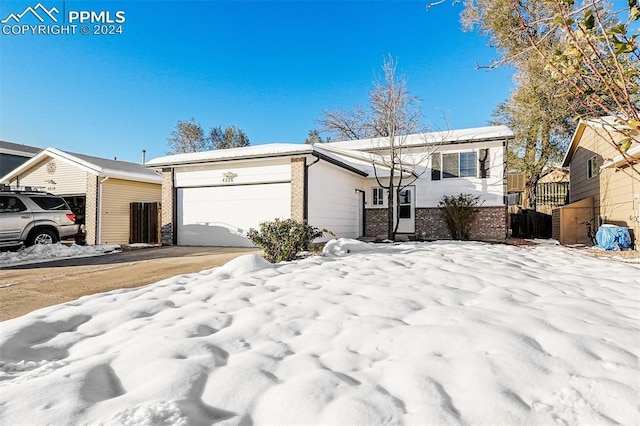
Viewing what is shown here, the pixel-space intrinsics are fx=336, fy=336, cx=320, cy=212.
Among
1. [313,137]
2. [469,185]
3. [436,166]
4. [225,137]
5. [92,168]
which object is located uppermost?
[313,137]

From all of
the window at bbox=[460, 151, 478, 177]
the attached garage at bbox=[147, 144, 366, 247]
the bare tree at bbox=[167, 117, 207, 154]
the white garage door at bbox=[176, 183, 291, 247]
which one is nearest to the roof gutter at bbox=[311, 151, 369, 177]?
the attached garage at bbox=[147, 144, 366, 247]

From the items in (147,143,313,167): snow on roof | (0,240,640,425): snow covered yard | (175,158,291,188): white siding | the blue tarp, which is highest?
(147,143,313,167): snow on roof

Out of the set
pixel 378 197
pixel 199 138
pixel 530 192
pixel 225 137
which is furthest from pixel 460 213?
pixel 199 138

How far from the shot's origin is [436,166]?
46.2 ft

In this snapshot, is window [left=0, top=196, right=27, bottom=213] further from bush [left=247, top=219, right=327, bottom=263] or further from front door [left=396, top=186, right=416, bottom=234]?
front door [left=396, top=186, right=416, bottom=234]

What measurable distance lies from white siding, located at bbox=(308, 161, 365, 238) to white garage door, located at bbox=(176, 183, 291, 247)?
86 centimetres

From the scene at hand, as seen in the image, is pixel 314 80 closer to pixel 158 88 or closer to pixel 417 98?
pixel 417 98

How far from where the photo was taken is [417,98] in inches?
592

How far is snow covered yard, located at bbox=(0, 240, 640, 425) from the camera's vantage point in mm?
1670

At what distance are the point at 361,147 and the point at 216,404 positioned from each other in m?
14.8

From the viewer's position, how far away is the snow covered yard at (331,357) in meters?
1.67

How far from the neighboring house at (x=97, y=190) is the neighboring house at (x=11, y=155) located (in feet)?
14.4

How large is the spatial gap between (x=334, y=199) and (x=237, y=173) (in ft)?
11.4

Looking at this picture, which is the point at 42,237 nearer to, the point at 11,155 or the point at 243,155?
the point at 243,155
